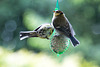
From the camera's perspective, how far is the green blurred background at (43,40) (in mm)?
2336

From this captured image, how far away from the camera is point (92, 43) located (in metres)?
2.80

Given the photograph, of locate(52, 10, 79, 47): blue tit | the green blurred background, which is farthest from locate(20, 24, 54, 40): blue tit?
the green blurred background

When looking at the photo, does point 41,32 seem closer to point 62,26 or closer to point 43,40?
point 62,26

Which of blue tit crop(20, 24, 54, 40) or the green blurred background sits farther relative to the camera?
the green blurred background

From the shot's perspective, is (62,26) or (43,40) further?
(43,40)

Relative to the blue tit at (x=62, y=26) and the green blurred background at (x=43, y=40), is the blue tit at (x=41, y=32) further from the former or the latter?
the green blurred background at (x=43, y=40)

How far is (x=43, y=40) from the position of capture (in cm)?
258

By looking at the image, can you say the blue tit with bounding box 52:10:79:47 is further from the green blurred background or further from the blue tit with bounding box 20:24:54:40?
the green blurred background

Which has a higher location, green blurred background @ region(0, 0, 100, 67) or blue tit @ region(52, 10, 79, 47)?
blue tit @ region(52, 10, 79, 47)

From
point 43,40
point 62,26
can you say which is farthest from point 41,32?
point 43,40

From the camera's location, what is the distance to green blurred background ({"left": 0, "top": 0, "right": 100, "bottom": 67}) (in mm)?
2336

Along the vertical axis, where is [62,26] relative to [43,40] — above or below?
above

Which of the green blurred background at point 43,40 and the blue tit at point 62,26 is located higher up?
the blue tit at point 62,26

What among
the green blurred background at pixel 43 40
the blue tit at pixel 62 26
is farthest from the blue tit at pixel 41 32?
the green blurred background at pixel 43 40
